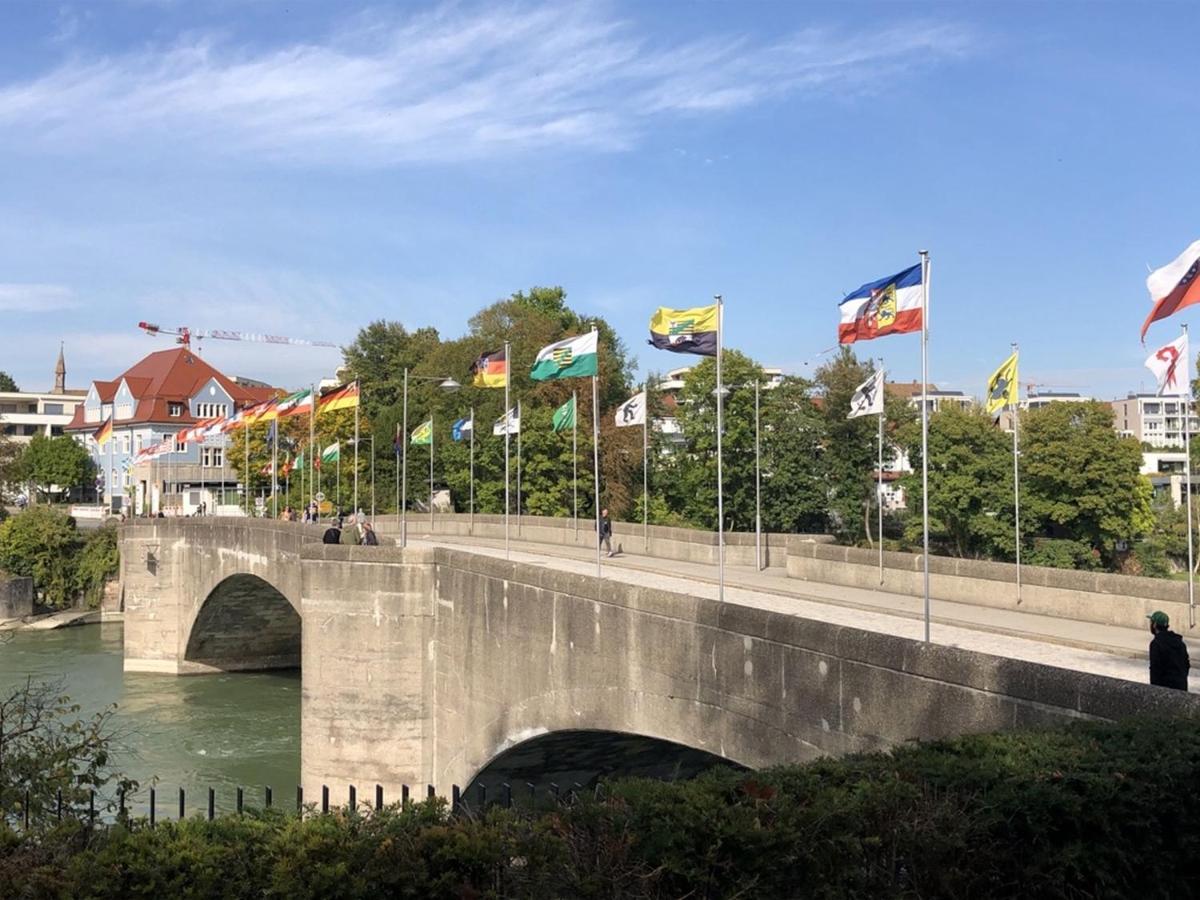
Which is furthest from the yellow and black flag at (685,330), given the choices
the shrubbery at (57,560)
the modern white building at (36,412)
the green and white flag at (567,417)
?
the modern white building at (36,412)

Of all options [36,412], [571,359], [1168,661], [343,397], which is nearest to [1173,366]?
[1168,661]

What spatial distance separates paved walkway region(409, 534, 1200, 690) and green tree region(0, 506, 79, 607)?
48405 mm

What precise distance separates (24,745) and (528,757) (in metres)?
12.5

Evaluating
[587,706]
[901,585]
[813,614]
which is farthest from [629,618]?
[901,585]

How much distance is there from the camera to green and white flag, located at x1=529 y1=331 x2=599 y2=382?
25.7 metres

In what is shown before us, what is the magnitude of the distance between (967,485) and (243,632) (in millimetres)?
35391

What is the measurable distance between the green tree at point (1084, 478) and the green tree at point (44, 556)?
169 feet

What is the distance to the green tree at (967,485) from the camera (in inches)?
2319

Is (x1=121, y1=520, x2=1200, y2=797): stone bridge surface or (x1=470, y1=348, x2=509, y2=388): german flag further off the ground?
(x1=470, y1=348, x2=509, y2=388): german flag

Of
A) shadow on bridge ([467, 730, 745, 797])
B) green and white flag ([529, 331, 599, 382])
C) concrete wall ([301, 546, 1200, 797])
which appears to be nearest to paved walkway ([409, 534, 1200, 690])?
concrete wall ([301, 546, 1200, 797])

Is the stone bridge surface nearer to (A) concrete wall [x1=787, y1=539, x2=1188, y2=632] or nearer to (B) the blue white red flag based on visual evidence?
(B) the blue white red flag

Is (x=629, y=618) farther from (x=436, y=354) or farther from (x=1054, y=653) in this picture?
(x=436, y=354)

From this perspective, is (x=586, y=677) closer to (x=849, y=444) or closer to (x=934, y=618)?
(x=934, y=618)

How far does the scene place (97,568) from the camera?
66.8m
